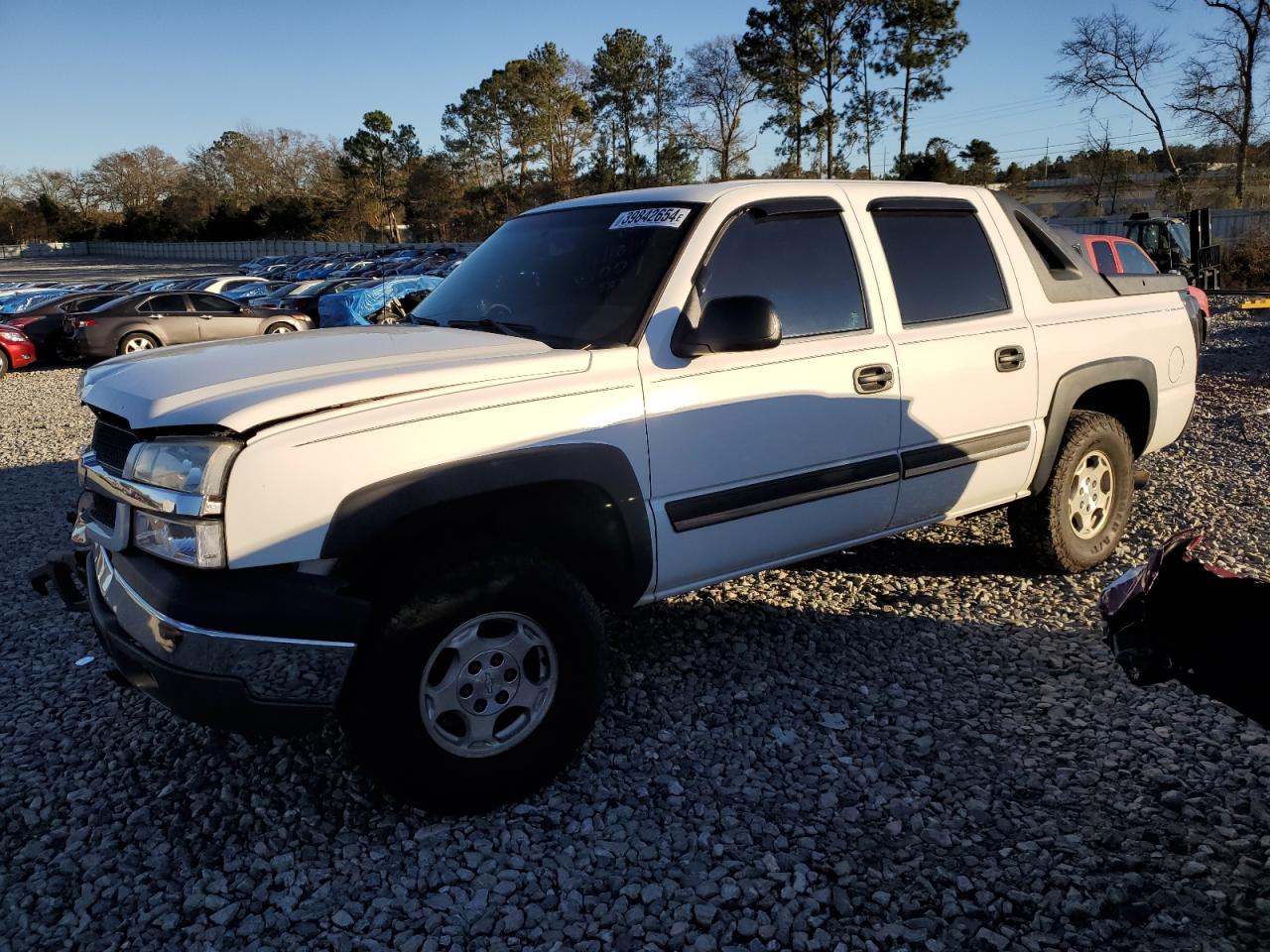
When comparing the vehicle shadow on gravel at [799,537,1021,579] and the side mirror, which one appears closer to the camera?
the side mirror

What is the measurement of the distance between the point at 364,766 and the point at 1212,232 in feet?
111

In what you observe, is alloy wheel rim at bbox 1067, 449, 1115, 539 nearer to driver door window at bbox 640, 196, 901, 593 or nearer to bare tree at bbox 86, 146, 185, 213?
driver door window at bbox 640, 196, 901, 593

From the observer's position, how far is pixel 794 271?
3.51m

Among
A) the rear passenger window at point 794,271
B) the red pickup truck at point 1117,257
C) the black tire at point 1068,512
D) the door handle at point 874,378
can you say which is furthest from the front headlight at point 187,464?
the red pickup truck at point 1117,257

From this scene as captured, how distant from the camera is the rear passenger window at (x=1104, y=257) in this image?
1189 centimetres

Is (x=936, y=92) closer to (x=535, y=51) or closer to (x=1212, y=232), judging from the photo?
(x=1212, y=232)

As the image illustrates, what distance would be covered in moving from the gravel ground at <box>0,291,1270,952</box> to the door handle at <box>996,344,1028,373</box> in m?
1.20

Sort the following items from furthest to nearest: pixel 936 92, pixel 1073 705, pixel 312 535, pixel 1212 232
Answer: pixel 936 92 < pixel 1212 232 < pixel 1073 705 < pixel 312 535

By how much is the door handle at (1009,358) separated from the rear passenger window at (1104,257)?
9.14m

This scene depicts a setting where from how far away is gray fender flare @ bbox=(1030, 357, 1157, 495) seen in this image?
14.0 ft

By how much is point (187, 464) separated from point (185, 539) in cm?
20

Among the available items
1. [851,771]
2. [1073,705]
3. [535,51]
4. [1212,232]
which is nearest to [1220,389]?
[1073,705]

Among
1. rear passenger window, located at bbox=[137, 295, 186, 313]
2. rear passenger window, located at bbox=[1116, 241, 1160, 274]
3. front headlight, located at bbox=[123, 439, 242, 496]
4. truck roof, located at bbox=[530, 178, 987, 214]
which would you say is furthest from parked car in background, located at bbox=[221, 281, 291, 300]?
front headlight, located at bbox=[123, 439, 242, 496]

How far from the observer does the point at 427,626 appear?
2566 mm
